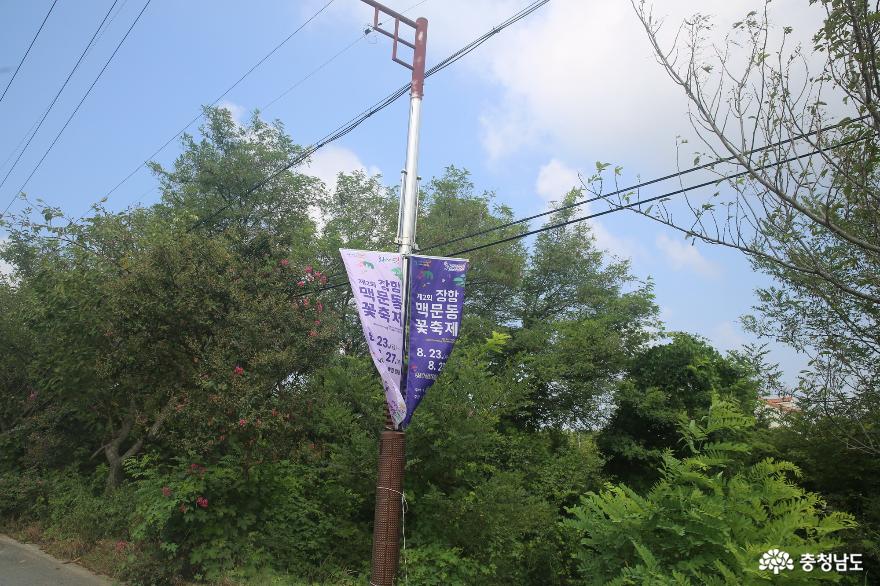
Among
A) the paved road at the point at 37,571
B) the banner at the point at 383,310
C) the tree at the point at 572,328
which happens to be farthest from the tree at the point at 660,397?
the paved road at the point at 37,571

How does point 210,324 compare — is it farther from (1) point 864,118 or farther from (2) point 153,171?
(2) point 153,171

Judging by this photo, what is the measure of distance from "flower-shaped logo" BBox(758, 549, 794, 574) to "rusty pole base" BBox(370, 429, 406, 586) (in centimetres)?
347

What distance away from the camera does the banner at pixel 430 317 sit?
269 inches

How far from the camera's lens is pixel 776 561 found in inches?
197

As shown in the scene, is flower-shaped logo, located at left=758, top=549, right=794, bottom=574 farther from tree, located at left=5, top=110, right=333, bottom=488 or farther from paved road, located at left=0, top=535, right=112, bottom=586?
paved road, located at left=0, top=535, right=112, bottom=586

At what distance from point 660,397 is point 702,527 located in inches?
451

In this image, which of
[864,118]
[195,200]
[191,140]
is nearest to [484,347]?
[864,118]

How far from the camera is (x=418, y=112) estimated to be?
796 cm

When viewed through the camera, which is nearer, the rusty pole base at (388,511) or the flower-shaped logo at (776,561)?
the flower-shaped logo at (776,561)

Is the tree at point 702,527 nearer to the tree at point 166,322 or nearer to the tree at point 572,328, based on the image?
the tree at point 166,322

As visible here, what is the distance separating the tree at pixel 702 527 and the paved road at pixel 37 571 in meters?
7.08

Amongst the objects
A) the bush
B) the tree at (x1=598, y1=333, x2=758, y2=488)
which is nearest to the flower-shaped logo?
the bush

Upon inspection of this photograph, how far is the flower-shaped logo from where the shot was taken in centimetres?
496

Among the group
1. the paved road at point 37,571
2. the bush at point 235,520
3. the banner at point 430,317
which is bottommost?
the paved road at point 37,571
